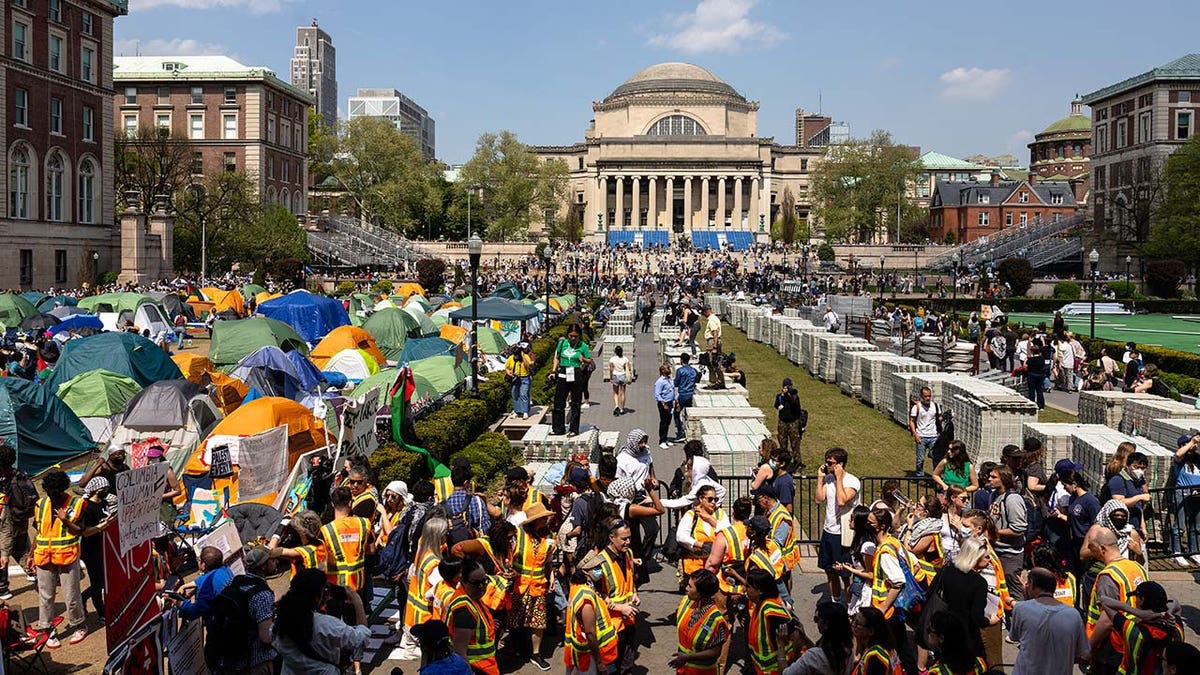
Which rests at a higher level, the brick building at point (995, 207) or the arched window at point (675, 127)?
the arched window at point (675, 127)

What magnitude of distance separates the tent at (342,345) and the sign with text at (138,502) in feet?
62.2

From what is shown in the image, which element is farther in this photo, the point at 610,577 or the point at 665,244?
the point at 665,244

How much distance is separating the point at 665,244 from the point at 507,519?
108 metres

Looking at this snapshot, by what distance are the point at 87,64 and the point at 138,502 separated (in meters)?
57.2

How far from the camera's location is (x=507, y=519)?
987 cm

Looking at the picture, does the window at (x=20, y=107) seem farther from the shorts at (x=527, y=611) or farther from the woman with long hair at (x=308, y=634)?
the woman with long hair at (x=308, y=634)

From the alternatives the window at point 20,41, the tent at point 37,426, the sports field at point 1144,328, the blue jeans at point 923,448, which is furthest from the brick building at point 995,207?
the tent at point 37,426

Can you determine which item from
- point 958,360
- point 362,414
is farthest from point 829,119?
point 362,414

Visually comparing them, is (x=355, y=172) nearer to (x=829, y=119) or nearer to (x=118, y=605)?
(x=118, y=605)

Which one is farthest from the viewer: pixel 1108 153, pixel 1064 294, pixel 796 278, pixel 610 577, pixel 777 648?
pixel 1108 153

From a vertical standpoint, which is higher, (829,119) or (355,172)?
(829,119)

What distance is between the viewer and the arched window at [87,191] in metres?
57.4

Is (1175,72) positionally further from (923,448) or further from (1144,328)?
(923,448)

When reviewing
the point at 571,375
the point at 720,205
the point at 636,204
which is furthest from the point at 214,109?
the point at 571,375
